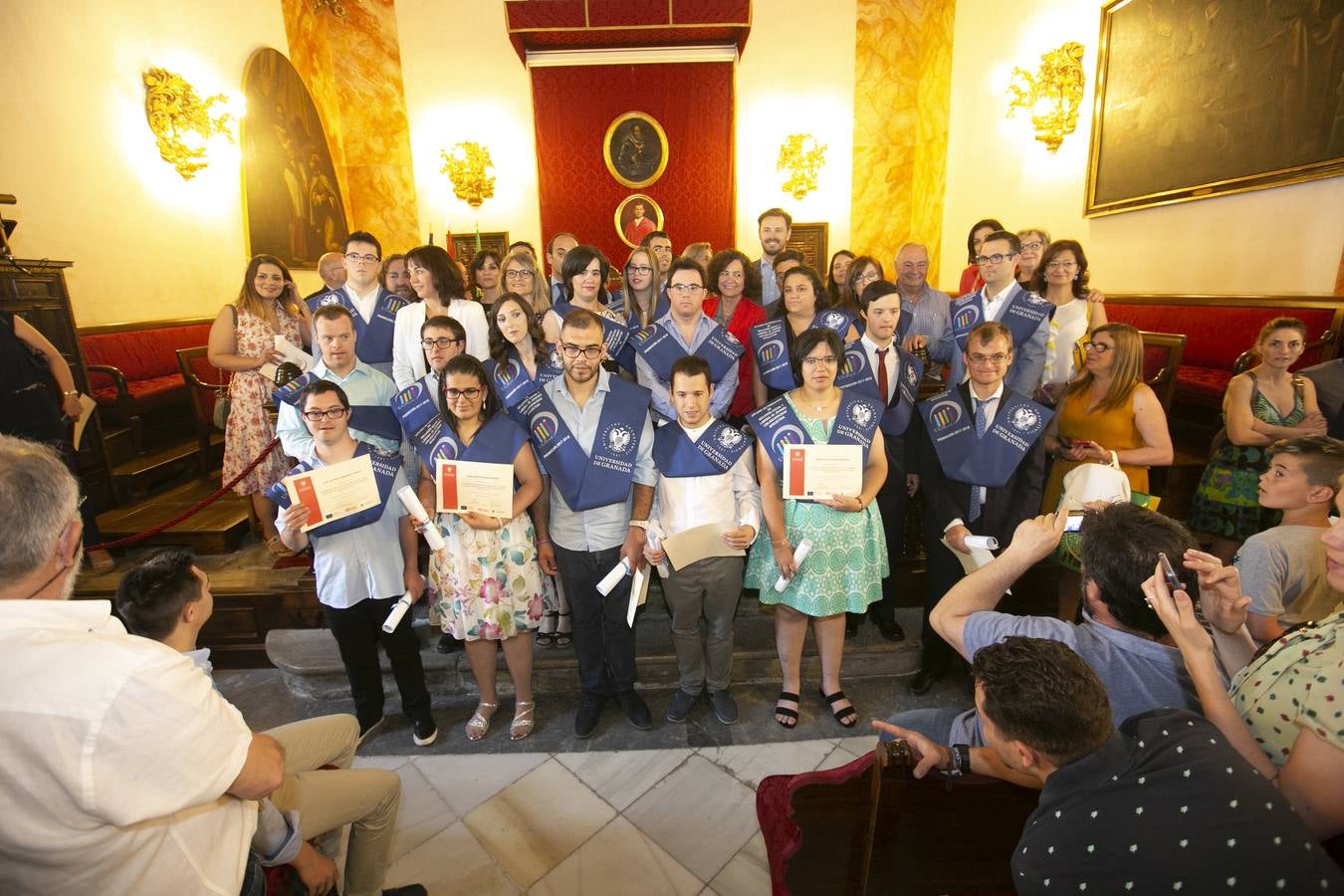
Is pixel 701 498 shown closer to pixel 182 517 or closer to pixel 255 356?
pixel 182 517

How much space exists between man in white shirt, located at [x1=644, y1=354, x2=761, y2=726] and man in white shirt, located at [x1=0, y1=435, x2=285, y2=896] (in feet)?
5.13

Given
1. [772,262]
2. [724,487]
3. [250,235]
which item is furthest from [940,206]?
[250,235]

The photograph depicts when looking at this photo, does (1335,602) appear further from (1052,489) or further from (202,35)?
(202,35)

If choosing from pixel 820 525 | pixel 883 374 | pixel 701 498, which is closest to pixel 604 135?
pixel 883 374

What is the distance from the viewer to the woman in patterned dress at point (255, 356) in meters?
3.45

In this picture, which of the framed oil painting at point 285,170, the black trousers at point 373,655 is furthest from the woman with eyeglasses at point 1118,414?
the framed oil painting at point 285,170

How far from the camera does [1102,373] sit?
2.69 m

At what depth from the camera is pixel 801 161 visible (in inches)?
343

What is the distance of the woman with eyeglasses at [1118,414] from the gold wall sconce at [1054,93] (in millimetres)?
4800

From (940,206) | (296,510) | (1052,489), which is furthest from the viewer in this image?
(940,206)

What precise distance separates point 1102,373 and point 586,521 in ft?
7.70

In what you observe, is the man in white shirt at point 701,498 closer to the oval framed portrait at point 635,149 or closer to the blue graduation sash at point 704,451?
the blue graduation sash at point 704,451

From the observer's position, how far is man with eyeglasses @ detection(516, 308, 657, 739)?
94.7 inches

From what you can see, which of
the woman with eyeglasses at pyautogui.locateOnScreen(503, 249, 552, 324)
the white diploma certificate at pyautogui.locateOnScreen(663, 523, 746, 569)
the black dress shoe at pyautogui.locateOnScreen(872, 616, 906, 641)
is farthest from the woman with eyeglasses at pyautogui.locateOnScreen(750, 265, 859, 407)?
the black dress shoe at pyautogui.locateOnScreen(872, 616, 906, 641)
